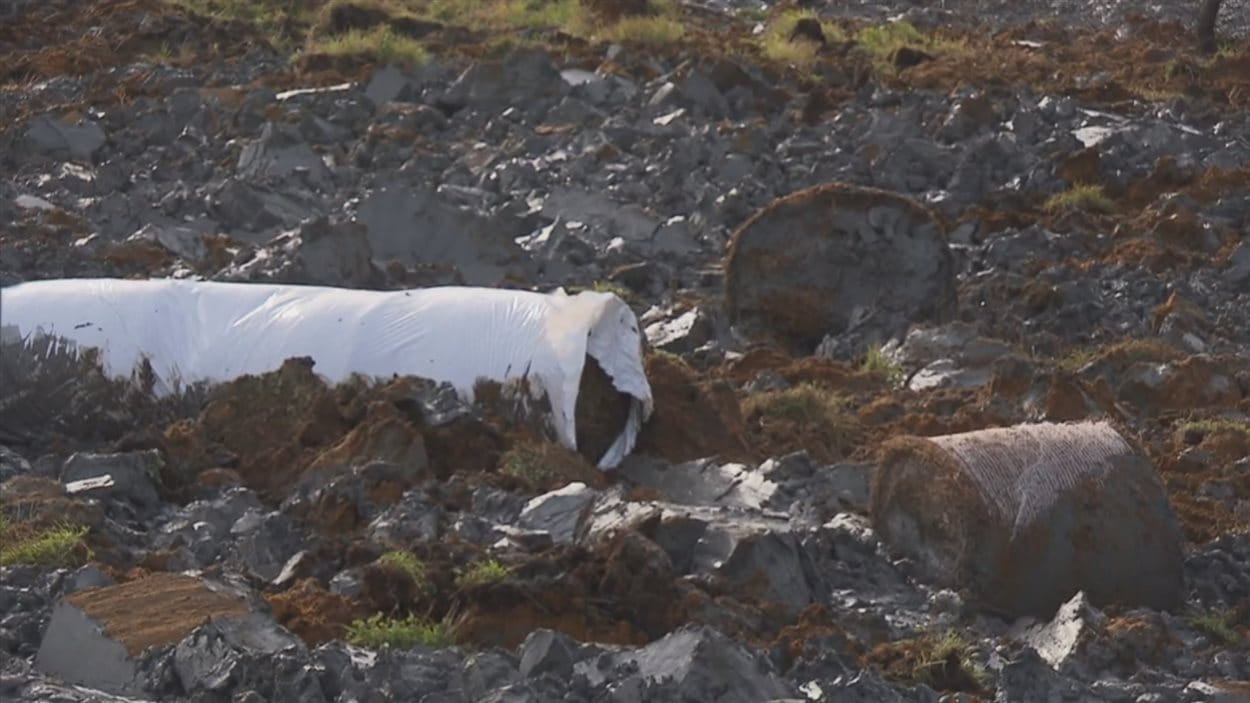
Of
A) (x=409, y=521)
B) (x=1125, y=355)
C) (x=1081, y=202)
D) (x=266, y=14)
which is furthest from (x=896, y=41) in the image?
(x=409, y=521)

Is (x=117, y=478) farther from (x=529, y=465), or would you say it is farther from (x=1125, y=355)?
(x=1125, y=355)

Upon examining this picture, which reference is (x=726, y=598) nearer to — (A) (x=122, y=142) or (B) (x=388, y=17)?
(A) (x=122, y=142)

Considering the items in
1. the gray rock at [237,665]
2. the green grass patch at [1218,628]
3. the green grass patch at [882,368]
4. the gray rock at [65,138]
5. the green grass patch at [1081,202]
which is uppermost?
the gray rock at [237,665]

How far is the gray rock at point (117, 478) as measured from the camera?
685 centimetres

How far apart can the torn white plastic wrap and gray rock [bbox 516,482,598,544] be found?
37.6 inches

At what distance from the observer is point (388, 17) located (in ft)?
58.8

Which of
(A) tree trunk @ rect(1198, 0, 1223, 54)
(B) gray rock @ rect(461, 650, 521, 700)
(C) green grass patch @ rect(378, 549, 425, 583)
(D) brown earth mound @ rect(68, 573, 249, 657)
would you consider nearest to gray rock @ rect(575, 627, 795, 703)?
(B) gray rock @ rect(461, 650, 521, 700)

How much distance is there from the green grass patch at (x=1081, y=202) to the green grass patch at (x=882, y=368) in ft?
11.4

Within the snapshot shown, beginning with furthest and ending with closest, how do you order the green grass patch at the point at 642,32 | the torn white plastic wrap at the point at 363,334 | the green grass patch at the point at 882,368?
the green grass patch at the point at 642,32, the green grass patch at the point at 882,368, the torn white plastic wrap at the point at 363,334

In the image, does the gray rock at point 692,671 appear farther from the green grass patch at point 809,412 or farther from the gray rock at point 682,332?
the gray rock at point 682,332

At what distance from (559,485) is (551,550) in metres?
0.88

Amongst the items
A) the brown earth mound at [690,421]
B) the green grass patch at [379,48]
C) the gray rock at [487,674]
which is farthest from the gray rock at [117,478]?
the green grass patch at [379,48]

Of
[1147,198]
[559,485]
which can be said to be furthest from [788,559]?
[1147,198]

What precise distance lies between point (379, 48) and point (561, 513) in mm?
10280
